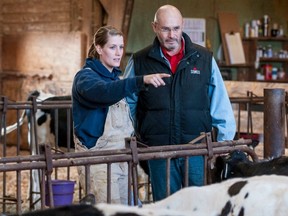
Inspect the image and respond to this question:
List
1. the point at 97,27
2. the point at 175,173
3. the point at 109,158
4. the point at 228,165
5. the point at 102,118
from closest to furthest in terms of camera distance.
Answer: the point at 109,158 → the point at 228,165 → the point at 102,118 → the point at 175,173 → the point at 97,27

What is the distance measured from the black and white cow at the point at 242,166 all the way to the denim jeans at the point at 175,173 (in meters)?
0.29

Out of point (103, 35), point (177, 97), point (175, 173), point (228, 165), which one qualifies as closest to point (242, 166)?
point (228, 165)

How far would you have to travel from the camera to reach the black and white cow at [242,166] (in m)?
4.01

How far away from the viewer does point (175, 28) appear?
491cm

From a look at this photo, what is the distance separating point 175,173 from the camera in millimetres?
4867

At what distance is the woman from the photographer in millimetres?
4492

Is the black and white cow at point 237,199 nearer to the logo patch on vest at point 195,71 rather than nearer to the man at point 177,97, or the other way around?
the man at point 177,97

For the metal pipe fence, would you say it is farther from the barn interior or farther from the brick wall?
the brick wall

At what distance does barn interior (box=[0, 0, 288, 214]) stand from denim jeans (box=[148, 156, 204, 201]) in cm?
750

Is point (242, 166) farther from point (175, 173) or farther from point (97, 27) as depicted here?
point (97, 27)

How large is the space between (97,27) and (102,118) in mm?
8212

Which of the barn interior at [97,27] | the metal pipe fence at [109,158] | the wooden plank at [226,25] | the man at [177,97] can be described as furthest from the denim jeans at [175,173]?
the wooden plank at [226,25]

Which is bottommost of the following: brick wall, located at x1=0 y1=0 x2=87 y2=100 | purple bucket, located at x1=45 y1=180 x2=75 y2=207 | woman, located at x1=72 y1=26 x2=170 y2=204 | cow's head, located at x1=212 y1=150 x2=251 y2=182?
purple bucket, located at x1=45 y1=180 x2=75 y2=207

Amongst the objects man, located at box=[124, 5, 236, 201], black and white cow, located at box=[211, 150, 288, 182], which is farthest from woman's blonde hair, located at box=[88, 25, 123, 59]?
black and white cow, located at box=[211, 150, 288, 182]
